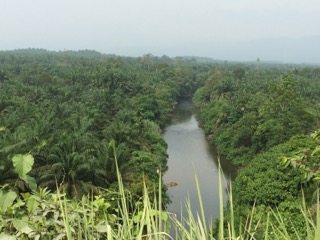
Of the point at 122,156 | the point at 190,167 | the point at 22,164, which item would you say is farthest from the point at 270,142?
the point at 22,164

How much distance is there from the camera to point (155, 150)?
1077 inches

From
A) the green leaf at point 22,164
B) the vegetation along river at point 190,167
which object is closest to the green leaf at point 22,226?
the green leaf at point 22,164

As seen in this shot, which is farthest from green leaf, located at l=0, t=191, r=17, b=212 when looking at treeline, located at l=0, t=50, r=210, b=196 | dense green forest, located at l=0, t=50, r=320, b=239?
treeline, located at l=0, t=50, r=210, b=196

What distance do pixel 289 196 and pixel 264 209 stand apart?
1.12m

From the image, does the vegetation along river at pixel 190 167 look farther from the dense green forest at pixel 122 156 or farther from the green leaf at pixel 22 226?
the green leaf at pixel 22 226

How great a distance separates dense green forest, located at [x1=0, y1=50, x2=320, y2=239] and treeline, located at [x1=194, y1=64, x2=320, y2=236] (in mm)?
46

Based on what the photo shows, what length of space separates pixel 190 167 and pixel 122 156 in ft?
32.4

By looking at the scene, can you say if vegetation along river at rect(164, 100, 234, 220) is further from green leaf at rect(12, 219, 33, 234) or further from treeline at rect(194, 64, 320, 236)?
green leaf at rect(12, 219, 33, 234)

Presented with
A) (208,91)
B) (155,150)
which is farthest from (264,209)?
(208,91)

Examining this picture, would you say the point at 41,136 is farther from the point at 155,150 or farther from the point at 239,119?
the point at 239,119

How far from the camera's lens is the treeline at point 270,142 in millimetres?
11402

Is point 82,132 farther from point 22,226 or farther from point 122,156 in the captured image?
point 22,226

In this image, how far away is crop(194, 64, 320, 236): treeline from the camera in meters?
11.4

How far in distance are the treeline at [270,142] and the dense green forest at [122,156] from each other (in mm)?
46
